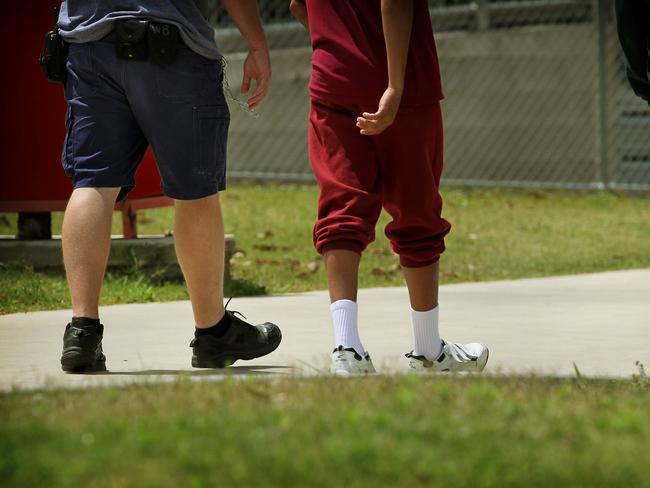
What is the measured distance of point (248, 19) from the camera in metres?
4.82

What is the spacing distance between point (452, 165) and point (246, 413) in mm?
10236

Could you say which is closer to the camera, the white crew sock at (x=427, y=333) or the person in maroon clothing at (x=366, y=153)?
the person in maroon clothing at (x=366, y=153)

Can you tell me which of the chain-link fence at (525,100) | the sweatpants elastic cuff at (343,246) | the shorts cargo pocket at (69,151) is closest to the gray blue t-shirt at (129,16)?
the shorts cargo pocket at (69,151)

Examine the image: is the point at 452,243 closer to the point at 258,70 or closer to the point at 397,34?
the point at 258,70

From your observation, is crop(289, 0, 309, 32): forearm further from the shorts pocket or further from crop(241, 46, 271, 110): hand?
the shorts pocket

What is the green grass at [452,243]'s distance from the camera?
7172mm

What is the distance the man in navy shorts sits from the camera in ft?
15.2

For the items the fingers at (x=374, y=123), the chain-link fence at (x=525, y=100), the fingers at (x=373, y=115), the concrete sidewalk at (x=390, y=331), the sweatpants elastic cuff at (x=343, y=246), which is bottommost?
the chain-link fence at (x=525, y=100)

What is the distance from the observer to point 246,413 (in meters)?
3.50

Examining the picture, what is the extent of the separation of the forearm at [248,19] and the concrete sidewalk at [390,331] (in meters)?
1.09

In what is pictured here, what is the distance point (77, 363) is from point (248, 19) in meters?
1.26

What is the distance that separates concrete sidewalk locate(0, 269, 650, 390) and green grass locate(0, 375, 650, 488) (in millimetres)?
515

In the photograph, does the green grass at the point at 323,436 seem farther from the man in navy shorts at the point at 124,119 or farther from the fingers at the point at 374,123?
the fingers at the point at 374,123

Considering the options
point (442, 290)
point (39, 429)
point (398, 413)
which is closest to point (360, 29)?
point (398, 413)
